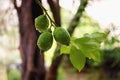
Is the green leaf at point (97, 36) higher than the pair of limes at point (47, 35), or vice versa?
the pair of limes at point (47, 35)

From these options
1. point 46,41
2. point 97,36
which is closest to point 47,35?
point 46,41

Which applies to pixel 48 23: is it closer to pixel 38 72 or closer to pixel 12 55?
pixel 38 72

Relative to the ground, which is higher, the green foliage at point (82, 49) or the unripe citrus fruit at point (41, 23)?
the unripe citrus fruit at point (41, 23)

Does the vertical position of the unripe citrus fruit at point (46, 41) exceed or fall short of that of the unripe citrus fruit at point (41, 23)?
it falls short

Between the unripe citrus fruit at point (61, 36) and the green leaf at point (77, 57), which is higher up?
the unripe citrus fruit at point (61, 36)

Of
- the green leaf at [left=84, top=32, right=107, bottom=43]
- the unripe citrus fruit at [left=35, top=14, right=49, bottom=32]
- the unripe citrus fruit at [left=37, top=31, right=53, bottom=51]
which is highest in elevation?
the unripe citrus fruit at [left=35, top=14, right=49, bottom=32]

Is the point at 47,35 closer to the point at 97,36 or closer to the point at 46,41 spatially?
the point at 46,41

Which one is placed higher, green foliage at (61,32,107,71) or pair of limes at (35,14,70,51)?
pair of limes at (35,14,70,51)

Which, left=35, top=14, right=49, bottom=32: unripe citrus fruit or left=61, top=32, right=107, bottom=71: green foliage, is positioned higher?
left=35, top=14, right=49, bottom=32: unripe citrus fruit

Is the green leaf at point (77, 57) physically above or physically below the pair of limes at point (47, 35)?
below

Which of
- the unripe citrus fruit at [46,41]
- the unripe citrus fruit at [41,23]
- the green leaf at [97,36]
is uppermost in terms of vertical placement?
the unripe citrus fruit at [41,23]
